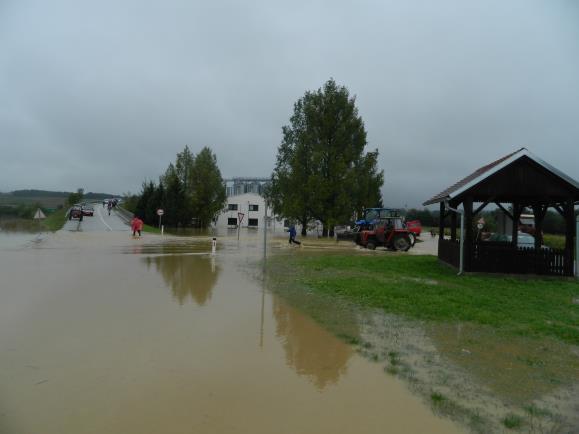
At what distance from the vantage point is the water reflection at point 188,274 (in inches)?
427

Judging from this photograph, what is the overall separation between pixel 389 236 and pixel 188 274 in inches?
626

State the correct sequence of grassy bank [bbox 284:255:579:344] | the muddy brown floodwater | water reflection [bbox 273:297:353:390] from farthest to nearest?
grassy bank [bbox 284:255:579:344] < water reflection [bbox 273:297:353:390] < the muddy brown floodwater

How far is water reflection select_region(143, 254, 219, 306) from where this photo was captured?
10.8 m

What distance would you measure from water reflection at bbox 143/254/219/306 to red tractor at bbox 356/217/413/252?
1166 cm

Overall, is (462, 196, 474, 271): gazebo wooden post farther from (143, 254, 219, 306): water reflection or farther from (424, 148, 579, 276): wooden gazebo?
(143, 254, 219, 306): water reflection

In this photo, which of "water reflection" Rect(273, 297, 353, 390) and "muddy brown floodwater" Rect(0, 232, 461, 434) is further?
"water reflection" Rect(273, 297, 353, 390)

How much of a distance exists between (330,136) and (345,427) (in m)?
41.1

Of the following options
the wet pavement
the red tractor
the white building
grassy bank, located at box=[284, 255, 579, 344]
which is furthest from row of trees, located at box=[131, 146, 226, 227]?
grassy bank, located at box=[284, 255, 579, 344]

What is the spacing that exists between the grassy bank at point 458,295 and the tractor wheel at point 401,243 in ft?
32.0

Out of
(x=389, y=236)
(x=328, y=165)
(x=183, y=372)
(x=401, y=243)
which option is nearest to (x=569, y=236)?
(x=401, y=243)

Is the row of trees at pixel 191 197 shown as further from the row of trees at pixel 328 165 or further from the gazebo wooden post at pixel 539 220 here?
the gazebo wooden post at pixel 539 220

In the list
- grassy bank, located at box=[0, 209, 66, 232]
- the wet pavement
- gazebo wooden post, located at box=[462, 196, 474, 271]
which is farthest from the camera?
the wet pavement

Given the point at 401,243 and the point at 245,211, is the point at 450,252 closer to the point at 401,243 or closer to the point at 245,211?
the point at 401,243

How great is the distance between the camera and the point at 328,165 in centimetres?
4306
